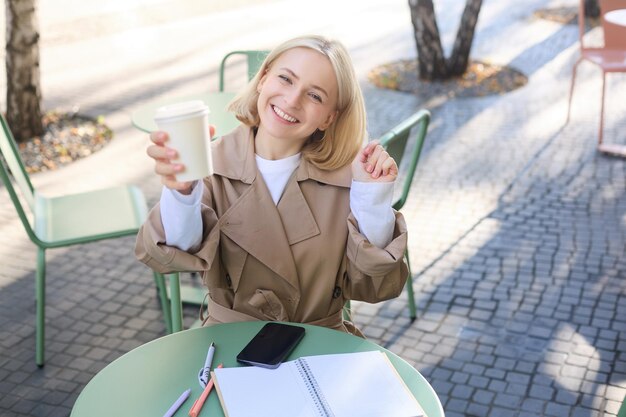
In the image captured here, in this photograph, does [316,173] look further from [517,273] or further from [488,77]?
[488,77]

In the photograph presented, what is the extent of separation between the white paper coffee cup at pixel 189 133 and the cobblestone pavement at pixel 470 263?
7.04 feet

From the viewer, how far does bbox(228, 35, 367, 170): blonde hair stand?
2344 mm

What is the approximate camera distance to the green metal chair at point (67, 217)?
12.3ft

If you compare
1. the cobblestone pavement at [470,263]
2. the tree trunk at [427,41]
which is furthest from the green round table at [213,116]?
the tree trunk at [427,41]

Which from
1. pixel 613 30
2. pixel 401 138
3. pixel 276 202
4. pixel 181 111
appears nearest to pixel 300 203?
pixel 276 202

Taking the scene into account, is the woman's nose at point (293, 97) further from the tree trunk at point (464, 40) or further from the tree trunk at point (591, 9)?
the tree trunk at point (591, 9)

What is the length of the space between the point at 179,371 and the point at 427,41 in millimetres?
7401

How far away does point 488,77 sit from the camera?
913 centimetres

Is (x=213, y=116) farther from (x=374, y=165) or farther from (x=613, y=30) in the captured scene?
(x=613, y=30)

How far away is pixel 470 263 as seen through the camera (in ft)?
15.9

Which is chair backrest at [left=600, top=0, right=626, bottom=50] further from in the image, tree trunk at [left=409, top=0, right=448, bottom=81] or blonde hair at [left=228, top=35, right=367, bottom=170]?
blonde hair at [left=228, top=35, right=367, bottom=170]

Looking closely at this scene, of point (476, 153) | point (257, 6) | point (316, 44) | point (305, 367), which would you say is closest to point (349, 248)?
point (305, 367)

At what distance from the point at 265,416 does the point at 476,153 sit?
528cm

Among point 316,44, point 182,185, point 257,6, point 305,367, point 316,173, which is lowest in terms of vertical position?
point 257,6
